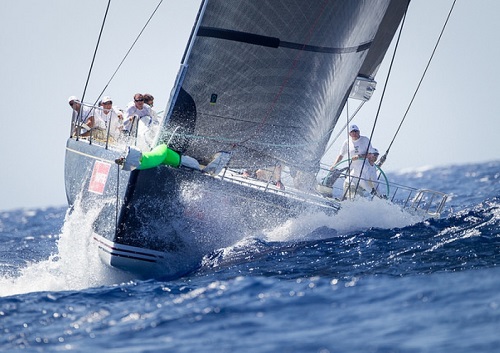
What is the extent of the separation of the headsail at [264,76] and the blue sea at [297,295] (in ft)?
3.53

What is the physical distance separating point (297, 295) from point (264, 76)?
357cm

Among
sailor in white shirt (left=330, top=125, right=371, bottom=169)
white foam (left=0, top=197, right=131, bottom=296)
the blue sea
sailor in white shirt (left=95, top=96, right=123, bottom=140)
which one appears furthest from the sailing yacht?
sailor in white shirt (left=330, top=125, right=371, bottom=169)

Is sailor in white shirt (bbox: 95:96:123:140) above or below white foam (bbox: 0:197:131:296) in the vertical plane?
above

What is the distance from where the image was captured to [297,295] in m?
6.29

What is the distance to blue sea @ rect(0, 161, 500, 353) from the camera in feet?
17.0

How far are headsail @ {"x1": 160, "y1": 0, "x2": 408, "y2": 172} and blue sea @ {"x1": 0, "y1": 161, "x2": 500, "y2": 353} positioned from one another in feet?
3.53

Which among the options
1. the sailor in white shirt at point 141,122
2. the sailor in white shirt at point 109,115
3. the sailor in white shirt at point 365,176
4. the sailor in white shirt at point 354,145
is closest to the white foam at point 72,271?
the sailor in white shirt at point 141,122

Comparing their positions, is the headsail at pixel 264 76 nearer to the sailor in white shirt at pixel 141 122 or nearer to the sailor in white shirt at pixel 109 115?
the sailor in white shirt at pixel 141 122

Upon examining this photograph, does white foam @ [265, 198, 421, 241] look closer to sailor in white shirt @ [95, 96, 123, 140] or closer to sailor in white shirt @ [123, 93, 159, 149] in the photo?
sailor in white shirt @ [123, 93, 159, 149]

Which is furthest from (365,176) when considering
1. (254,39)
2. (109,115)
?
(109,115)

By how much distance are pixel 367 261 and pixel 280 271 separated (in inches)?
32.8

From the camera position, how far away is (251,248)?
8984mm

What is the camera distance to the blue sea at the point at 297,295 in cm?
520

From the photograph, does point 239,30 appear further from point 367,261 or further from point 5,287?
point 5,287
